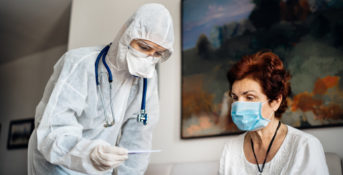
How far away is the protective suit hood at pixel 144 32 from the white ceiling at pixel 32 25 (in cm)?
228

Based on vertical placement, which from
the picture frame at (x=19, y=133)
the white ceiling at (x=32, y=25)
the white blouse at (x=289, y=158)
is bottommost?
the picture frame at (x=19, y=133)

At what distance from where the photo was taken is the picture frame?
4477 mm

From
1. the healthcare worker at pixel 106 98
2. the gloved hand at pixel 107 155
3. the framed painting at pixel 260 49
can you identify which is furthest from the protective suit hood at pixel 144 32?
the framed painting at pixel 260 49

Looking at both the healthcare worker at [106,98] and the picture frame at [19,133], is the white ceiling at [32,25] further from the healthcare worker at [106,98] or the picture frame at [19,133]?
the healthcare worker at [106,98]

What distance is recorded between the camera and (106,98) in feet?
5.12

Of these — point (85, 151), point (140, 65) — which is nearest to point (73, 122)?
point (85, 151)

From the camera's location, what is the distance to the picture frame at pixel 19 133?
176 inches

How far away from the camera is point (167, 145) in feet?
8.20

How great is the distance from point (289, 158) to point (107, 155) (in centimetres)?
81

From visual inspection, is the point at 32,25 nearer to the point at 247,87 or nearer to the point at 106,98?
the point at 106,98

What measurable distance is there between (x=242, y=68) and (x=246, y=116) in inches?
9.9

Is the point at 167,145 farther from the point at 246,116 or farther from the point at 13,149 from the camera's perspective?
the point at 13,149

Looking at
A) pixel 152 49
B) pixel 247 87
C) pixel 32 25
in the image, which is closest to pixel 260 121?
pixel 247 87

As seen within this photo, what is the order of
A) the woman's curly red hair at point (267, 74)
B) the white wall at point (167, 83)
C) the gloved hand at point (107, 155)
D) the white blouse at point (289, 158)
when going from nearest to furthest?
the gloved hand at point (107, 155), the white blouse at point (289, 158), the woman's curly red hair at point (267, 74), the white wall at point (167, 83)
